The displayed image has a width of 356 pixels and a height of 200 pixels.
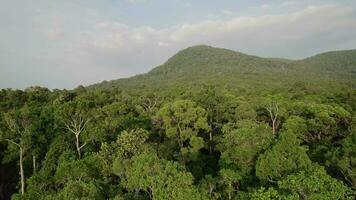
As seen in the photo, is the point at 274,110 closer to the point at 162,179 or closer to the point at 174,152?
the point at 174,152

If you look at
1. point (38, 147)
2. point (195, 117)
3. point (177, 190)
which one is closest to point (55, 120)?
point (38, 147)

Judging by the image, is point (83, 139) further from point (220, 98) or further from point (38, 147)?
point (220, 98)

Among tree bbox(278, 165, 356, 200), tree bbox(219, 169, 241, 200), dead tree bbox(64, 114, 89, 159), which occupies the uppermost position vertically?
dead tree bbox(64, 114, 89, 159)

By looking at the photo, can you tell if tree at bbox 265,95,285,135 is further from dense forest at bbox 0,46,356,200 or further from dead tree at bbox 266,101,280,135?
dense forest at bbox 0,46,356,200

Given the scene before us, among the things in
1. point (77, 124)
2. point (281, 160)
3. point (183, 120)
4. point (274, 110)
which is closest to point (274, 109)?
point (274, 110)

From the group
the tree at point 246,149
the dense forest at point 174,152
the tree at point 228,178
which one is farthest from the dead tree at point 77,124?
the tree at point 228,178

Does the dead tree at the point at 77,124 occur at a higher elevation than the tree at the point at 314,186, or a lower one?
higher

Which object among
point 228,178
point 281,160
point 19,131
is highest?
point 19,131

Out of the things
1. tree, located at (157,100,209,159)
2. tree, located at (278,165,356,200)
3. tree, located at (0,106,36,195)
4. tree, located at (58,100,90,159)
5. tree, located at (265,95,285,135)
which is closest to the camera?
tree, located at (278,165,356,200)

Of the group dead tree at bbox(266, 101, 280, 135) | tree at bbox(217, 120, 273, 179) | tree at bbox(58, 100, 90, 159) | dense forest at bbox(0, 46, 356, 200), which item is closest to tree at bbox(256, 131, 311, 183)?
dense forest at bbox(0, 46, 356, 200)

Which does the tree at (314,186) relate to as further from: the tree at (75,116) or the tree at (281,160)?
the tree at (75,116)

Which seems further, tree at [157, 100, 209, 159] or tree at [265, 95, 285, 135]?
tree at [265, 95, 285, 135]
